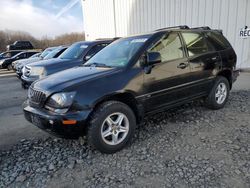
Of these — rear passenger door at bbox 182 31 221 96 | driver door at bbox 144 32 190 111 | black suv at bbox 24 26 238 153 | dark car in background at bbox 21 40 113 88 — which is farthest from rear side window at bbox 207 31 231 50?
dark car in background at bbox 21 40 113 88

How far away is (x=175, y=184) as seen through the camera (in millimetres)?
2500

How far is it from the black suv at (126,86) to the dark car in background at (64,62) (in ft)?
8.62

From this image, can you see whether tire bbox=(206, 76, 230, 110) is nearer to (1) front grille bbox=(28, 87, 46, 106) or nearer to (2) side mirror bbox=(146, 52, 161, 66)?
(2) side mirror bbox=(146, 52, 161, 66)

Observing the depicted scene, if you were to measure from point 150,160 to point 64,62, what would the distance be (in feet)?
15.3

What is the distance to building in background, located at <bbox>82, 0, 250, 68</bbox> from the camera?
9969mm

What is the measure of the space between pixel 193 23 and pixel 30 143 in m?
10.1

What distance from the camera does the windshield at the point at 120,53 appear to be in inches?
142

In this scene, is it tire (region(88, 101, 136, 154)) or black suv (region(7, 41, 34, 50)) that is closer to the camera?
tire (region(88, 101, 136, 154))

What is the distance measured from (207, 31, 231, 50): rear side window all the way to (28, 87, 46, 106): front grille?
353cm

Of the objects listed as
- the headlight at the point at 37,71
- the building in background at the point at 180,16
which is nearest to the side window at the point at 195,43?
the headlight at the point at 37,71

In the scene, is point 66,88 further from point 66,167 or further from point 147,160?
point 147,160

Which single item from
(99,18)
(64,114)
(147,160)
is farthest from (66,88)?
(99,18)

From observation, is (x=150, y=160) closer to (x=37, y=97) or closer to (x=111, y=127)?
(x=111, y=127)

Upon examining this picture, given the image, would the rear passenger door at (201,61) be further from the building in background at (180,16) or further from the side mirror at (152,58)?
the building in background at (180,16)
